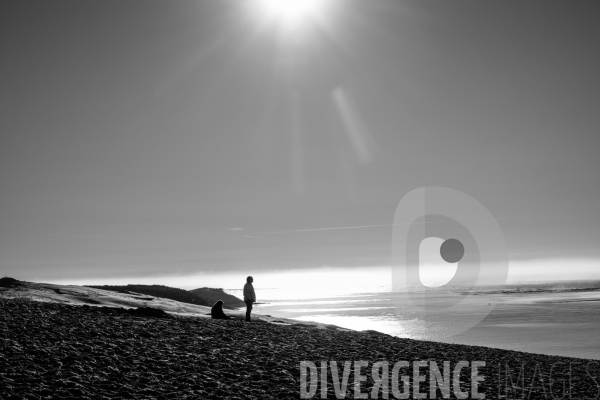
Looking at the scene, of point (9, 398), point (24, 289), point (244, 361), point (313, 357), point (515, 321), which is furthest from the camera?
point (515, 321)

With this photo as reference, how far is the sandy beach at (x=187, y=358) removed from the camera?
9836 millimetres

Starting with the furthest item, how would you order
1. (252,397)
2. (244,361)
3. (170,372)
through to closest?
(244,361), (170,372), (252,397)

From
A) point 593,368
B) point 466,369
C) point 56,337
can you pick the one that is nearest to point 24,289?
point 56,337

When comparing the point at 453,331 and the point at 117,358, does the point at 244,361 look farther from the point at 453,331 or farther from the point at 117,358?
the point at 453,331

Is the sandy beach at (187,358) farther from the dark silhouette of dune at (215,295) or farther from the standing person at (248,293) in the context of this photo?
the dark silhouette of dune at (215,295)

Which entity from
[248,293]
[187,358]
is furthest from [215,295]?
[187,358]

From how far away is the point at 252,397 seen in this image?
9930 mm

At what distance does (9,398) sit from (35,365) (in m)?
2.04

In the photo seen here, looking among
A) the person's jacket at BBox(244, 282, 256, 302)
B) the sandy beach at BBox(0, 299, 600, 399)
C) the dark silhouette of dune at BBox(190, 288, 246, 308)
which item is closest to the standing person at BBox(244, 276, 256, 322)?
the person's jacket at BBox(244, 282, 256, 302)

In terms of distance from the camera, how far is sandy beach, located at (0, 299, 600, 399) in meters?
9.84

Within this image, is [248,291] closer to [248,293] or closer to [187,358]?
[248,293]

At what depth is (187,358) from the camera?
41.7 ft

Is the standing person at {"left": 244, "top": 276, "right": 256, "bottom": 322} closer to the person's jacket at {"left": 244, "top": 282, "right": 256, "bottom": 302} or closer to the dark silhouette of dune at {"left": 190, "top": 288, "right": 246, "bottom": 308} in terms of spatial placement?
the person's jacket at {"left": 244, "top": 282, "right": 256, "bottom": 302}

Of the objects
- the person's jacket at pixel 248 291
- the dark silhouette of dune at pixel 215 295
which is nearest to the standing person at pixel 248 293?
the person's jacket at pixel 248 291
